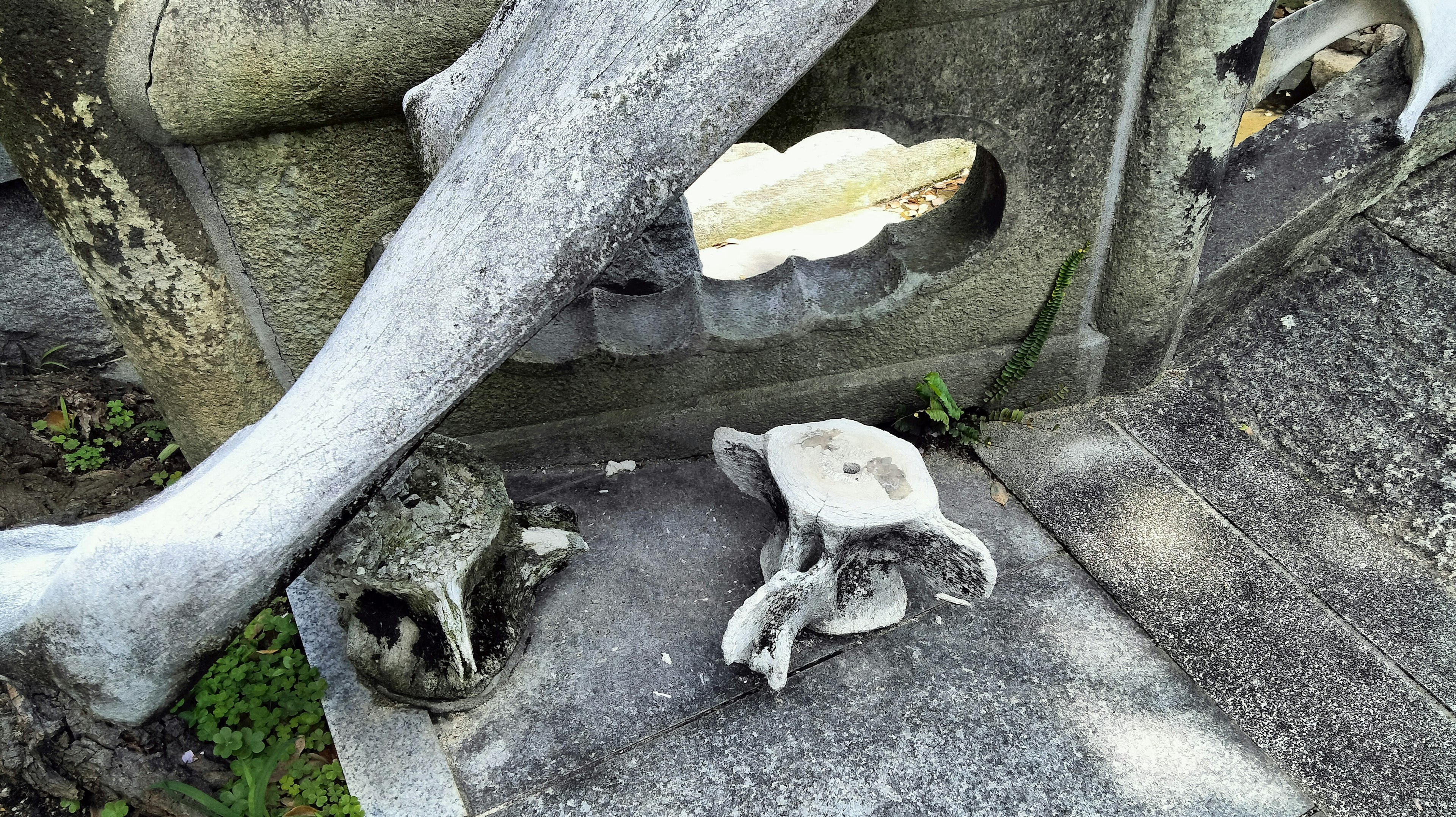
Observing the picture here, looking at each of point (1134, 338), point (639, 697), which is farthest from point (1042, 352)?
point (639, 697)

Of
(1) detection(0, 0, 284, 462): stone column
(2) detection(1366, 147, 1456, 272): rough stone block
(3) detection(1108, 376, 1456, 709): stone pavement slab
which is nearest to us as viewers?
(1) detection(0, 0, 284, 462): stone column

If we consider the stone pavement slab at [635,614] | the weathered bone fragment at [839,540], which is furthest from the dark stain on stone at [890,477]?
the stone pavement slab at [635,614]

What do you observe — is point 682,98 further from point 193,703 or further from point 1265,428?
point 1265,428

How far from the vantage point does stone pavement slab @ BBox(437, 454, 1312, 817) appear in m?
1.87

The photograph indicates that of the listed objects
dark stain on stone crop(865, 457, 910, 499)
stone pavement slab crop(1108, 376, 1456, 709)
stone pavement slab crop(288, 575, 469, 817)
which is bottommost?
stone pavement slab crop(1108, 376, 1456, 709)

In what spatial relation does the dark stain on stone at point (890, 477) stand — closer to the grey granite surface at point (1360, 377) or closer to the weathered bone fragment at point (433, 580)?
the weathered bone fragment at point (433, 580)

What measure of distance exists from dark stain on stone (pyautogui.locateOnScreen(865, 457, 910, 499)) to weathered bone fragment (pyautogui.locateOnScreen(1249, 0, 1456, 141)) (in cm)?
130

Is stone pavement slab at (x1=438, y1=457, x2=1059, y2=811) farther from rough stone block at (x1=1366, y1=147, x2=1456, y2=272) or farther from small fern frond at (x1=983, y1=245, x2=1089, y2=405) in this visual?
rough stone block at (x1=1366, y1=147, x2=1456, y2=272)

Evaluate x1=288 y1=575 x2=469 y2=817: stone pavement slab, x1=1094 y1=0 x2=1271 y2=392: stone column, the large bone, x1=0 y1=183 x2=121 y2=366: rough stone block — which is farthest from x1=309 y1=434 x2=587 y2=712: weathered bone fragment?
x1=1094 y1=0 x2=1271 y2=392: stone column

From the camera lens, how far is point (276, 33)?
1.72 metres

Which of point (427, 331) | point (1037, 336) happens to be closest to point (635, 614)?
point (427, 331)

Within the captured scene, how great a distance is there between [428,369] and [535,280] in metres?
0.21

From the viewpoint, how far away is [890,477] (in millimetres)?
2055

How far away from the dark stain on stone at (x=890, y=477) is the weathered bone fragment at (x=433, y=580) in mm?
835
